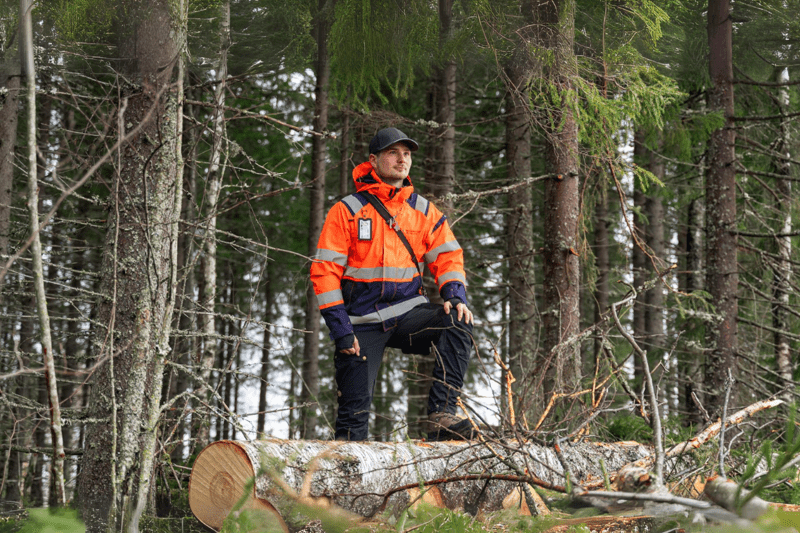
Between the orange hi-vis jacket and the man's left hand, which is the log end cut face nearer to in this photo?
the orange hi-vis jacket

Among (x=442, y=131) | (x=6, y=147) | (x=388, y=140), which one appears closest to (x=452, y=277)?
(x=388, y=140)

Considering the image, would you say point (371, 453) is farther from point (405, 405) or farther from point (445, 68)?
point (405, 405)

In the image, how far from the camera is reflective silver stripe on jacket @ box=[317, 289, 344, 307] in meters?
4.82

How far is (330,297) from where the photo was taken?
4820mm

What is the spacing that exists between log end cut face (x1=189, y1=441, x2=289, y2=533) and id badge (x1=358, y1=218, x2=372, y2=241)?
6.93 ft

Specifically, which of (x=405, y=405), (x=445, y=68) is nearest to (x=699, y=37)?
(x=445, y=68)

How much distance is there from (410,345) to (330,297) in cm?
77

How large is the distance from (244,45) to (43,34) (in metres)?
3.47

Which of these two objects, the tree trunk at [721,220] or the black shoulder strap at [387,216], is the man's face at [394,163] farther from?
the tree trunk at [721,220]

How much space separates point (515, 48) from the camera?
616cm

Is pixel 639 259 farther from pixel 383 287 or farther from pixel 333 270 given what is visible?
pixel 333 270

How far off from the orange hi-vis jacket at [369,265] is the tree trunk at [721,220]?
4.84m

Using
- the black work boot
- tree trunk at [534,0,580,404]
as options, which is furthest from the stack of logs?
tree trunk at [534,0,580,404]

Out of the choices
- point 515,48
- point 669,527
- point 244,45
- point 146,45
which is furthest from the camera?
point 244,45
